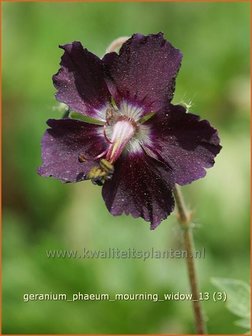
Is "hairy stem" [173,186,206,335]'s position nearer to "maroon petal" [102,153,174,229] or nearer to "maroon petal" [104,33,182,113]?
"maroon petal" [102,153,174,229]

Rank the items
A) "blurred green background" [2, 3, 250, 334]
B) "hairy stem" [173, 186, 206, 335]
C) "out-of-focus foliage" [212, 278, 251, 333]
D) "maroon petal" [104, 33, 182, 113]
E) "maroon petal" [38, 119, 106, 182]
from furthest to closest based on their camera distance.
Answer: "blurred green background" [2, 3, 250, 334] < "out-of-focus foliage" [212, 278, 251, 333] < "hairy stem" [173, 186, 206, 335] < "maroon petal" [38, 119, 106, 182] < "maroon petal" [104, 33, 182, 113]

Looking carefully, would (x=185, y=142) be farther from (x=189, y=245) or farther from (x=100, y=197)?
(x=100, y=197)

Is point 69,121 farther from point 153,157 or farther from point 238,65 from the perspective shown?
point 238,65

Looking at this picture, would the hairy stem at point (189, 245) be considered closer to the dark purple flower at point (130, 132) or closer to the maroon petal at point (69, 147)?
the dark purple flower at point (130, 132)

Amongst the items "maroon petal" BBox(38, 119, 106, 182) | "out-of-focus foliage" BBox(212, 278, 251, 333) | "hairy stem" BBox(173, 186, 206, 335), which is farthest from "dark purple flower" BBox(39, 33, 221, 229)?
"out-of-focus foliage" BBox(212, 278, 251, 333)

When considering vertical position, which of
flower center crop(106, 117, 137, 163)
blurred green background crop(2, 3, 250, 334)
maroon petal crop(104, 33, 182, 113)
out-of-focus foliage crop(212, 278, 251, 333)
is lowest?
out-of-focus foliage crop(212, 278, 251, 333)

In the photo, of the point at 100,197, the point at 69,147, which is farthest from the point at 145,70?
the point at 100,197
